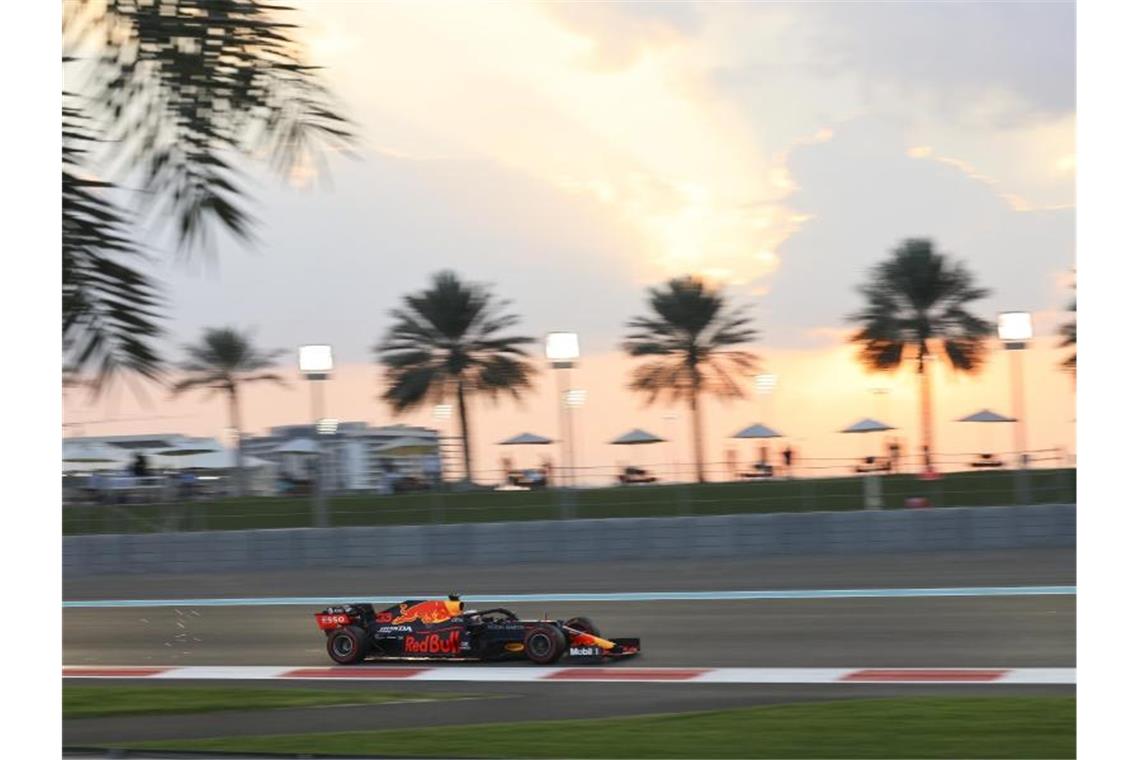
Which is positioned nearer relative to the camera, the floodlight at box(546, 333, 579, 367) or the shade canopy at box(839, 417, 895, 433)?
the floodlight at box(546, 333, 579, 367)

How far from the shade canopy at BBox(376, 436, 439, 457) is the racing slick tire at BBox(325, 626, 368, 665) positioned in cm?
2536

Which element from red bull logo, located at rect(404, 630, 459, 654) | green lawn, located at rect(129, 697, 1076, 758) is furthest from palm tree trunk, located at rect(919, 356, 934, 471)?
green lawn, located at rect(129, 697, 1076, 758)

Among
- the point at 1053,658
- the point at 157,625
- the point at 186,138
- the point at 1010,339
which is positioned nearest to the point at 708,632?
the point at 1053,658

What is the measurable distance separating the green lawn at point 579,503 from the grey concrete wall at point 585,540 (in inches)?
8.0

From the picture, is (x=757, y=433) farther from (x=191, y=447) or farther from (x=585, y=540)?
(x=585, y=540)

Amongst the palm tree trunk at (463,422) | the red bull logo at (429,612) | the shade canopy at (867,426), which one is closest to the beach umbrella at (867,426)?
the shade canopy at (867,426)

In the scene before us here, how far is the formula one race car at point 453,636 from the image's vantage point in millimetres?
11305

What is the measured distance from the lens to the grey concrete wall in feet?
61.7

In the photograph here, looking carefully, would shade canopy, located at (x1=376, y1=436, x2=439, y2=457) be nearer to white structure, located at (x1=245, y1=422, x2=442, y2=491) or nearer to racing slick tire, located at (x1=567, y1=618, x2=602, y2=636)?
white structure, located at (x1=245, y1=422, x2=442, y2=491)

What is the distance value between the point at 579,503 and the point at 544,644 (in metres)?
8.85

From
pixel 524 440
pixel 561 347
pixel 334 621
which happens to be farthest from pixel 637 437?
pixel 334 621

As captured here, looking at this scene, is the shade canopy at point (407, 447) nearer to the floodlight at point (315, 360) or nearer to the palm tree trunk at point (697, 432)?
the palm tree trunk at point (697, 432)
